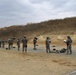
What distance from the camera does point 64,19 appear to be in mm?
99562

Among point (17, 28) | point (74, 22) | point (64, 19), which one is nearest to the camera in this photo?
point (74, 22)

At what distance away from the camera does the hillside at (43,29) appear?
87625 millimetres

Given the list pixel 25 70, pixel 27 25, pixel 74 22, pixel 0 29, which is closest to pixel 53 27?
pixel 74 22

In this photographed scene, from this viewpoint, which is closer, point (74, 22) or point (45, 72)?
point (45, 72)

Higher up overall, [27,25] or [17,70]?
[27,25]

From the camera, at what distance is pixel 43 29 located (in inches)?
3723

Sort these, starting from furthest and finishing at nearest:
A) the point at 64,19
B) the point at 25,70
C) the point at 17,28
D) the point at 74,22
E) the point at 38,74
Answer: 1. the point at 17,28
2. the point at 64,19
3. the point at 74,22
4. the point at 25,70
5. the point at 38,74

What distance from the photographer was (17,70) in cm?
1872

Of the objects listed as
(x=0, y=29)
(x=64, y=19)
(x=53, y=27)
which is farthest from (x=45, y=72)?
(x=0, y=29)

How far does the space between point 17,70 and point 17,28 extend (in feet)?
288

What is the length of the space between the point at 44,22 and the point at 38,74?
8436cm

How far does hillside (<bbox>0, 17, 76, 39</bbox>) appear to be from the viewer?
287 ft

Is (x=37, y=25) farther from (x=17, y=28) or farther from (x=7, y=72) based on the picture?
(x=7, y=72)

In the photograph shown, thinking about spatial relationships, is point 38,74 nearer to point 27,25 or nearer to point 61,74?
point 61,74
